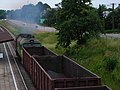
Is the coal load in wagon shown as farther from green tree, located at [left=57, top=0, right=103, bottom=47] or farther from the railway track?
green tree, located at [left=57, top=0, right=103, bottom=47]

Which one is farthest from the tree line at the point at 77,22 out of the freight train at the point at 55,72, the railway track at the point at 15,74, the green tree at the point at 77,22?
the railway track at the point at 15,74

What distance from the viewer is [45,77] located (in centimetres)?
1474

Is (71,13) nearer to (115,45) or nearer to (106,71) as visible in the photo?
(115,45)

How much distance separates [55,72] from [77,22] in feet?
37.0

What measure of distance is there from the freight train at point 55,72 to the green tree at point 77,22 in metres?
3.36

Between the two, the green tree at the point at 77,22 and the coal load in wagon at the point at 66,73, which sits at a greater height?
the green tree at the point at 77,22

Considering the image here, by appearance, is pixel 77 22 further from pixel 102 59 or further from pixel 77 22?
pixel 102 59

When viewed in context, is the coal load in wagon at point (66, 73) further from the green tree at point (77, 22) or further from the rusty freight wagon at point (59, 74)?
the green tree at point (77, 22)

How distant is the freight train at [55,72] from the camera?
13281 mm

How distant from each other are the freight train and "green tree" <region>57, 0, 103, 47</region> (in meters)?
3.36

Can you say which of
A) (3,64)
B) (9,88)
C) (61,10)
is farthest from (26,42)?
(9,88)

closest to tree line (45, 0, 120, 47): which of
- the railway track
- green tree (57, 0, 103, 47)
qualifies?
green tree (57, 0, 103, 47)

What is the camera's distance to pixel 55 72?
72.7 ft

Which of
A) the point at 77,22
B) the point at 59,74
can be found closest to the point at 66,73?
the point at 59,74
